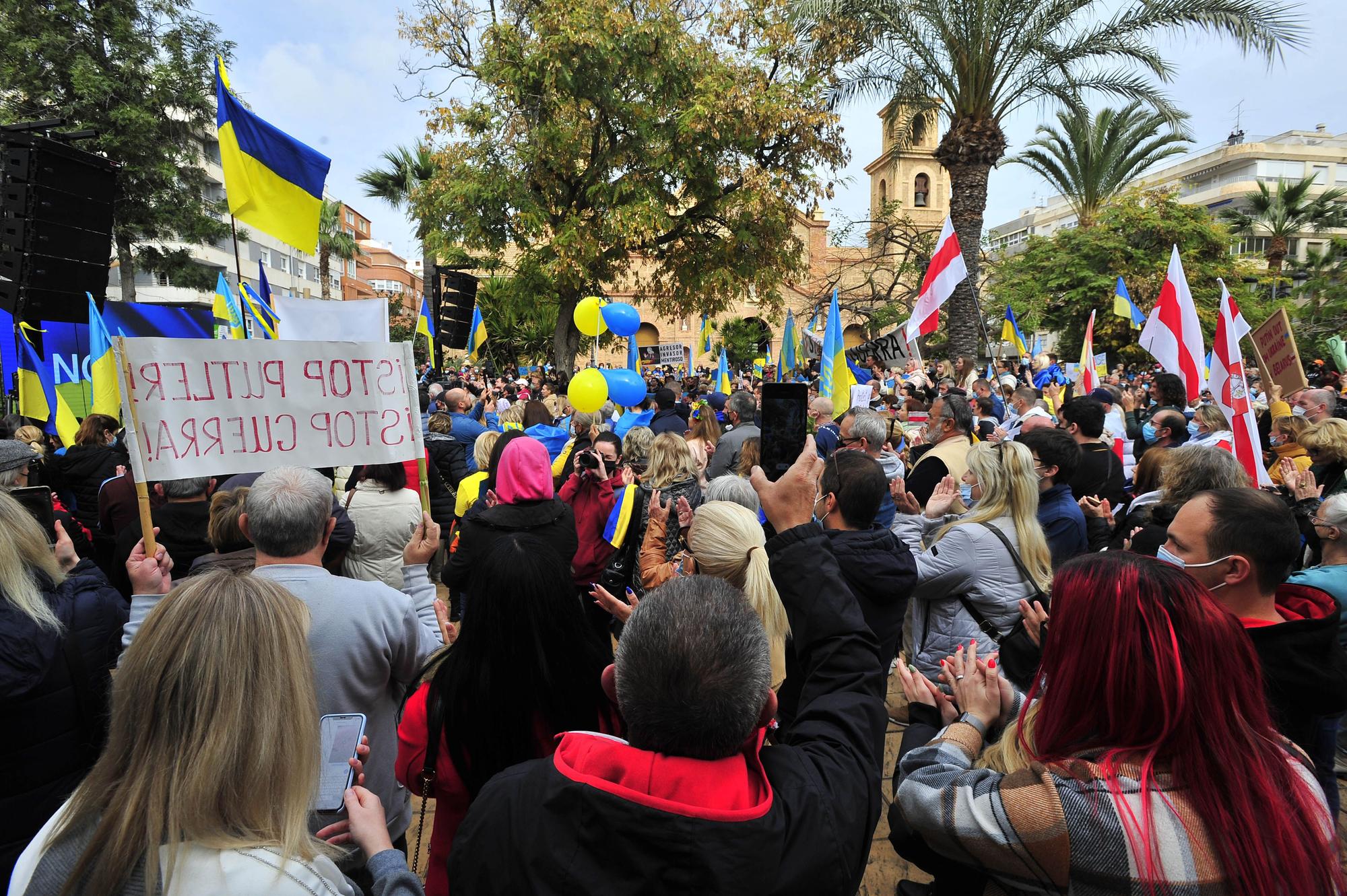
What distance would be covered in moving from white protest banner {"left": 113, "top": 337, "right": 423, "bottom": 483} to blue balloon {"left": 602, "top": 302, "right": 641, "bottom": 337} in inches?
335

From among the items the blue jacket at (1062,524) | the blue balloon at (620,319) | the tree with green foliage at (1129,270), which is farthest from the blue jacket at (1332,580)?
the tree with green foliage at (1129,270)

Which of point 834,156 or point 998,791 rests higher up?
point 834,156

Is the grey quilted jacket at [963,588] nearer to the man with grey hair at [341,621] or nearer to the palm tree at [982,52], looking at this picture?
the man with grey hair at [341,621]

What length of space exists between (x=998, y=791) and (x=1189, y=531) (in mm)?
1322

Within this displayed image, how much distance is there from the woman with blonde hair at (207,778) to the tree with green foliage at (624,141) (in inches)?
680

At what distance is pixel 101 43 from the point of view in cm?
2109

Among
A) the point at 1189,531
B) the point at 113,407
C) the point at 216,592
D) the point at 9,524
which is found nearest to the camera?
the point at 216,592

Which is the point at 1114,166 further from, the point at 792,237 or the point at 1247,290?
the point at 792,237

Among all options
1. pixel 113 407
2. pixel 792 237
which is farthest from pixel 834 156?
pixel 113 407

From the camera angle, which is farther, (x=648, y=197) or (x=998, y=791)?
(x=648, y=197)

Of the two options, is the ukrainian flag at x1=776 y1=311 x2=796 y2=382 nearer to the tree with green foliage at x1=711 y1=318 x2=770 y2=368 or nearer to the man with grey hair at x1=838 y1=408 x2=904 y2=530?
the man with grey hair at x1=838 y1=408 x2=904 y2=530

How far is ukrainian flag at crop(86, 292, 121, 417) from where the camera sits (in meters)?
6.45

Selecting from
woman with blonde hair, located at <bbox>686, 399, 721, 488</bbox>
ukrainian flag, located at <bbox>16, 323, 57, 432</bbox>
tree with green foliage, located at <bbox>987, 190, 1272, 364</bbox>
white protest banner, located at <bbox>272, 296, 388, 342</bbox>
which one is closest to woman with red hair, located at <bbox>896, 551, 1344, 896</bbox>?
white protest banner, located at <bbox>272, 296, 388, 342</bbox>

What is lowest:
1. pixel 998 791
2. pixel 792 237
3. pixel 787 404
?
pixel 998 791
